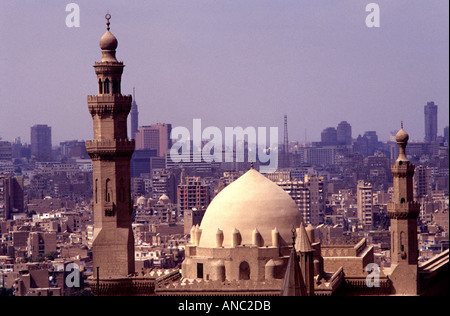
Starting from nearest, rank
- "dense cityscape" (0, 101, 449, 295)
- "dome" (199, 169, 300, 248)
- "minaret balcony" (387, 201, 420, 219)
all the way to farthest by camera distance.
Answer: "dome" (199, 169, 300, 248), "minaret balcony" (387, 201, 420, 219), "dense cityscape" (0, 101, 449, 295)

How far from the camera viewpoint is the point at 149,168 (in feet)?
285

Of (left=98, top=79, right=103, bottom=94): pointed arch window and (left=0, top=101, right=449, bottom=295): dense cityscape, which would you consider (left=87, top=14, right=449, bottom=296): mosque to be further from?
(left=0, top=101, right=449, bottom=295): dense cityscape

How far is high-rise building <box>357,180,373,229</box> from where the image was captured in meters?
94.5

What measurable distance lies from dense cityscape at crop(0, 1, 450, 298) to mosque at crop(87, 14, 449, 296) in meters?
0.03

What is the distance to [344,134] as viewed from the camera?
67.7 m

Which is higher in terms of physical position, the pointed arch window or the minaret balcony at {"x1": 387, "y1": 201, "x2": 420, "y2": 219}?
the pointed arch window

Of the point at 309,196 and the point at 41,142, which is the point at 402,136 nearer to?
the point at 41,142

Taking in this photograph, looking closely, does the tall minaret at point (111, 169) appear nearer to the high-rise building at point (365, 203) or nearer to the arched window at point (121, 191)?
the arched window at point (121, 191)

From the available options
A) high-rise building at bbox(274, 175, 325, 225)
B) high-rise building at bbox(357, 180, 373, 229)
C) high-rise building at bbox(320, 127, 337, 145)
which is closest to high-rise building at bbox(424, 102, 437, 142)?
high-rise building at bbox(320, 127, 337, 145)

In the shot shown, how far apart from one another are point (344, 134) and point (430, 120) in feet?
78.6

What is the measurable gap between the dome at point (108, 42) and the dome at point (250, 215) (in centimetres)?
464
